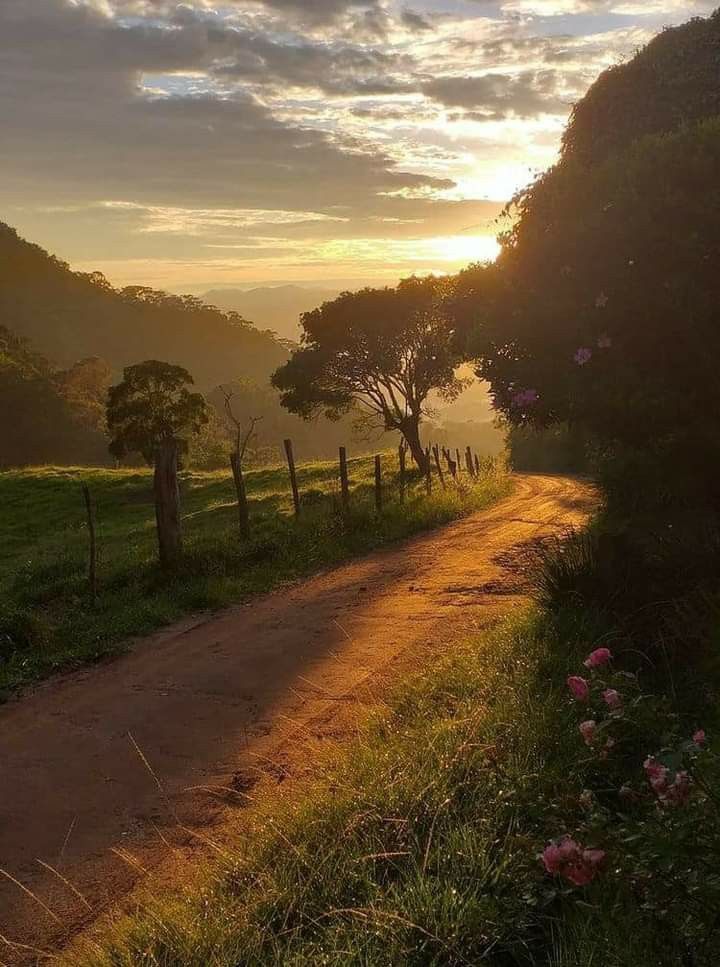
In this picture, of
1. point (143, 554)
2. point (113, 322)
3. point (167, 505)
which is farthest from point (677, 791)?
point (113, 322)

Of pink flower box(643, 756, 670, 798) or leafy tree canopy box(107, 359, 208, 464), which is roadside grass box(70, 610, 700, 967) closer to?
pink flower box(643, 756, 670, 798)

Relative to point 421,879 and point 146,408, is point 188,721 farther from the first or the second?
point 146,408

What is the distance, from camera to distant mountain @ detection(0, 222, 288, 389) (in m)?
130

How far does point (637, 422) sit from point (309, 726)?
181 inches

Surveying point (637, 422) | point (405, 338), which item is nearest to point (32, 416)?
point (405, 338)

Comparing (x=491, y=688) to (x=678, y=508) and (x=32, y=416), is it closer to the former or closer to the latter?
(x=678, y=508)

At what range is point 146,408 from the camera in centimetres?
3666

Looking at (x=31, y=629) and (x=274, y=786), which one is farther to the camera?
(x=31, y=629)

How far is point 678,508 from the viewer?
27.1 ft

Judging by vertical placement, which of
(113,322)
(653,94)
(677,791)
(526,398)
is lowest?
(677,791)

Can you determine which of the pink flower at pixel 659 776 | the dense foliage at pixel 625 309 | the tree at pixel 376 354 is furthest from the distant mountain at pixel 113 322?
the pink flower at pixel 659 776

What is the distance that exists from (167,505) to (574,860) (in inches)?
387

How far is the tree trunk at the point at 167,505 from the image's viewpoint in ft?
38.7

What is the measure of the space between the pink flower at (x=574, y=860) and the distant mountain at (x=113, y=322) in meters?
129
